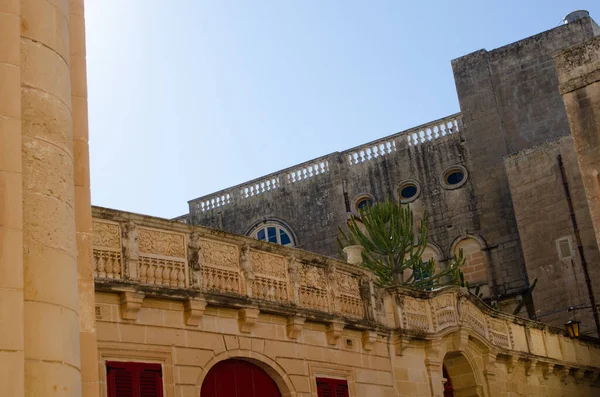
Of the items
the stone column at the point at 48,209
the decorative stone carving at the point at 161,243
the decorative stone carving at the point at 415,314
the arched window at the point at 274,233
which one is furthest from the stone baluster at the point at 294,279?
the arched window at the point at 274,233

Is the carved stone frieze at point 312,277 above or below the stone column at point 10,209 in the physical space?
above

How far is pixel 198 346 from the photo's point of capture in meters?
14.1

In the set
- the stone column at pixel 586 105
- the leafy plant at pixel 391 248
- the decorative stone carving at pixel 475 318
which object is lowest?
the decorative stone carving at pixel 475 318

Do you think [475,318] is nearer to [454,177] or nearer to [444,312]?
[444,312]

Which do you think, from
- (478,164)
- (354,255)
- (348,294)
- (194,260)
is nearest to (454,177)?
(478,164)

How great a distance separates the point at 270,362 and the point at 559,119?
21.5 metres

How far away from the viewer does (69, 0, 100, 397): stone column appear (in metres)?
8.24

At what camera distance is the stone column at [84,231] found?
324 inches

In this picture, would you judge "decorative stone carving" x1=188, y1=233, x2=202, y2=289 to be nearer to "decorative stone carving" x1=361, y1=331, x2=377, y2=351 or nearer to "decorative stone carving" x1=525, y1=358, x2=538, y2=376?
"decorative stone carving" x1=361, y1=331, x2=377, y2=351

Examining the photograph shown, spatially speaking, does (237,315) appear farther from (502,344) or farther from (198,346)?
(502,344)

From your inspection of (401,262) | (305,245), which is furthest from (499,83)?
(401,262)

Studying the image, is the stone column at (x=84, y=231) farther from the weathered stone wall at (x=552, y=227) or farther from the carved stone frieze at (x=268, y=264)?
the weathered stone wall at (x=552, y=227)

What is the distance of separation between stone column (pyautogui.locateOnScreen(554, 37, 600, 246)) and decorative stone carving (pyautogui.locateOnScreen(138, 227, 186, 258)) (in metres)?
12.8

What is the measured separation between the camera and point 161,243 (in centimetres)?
1395
